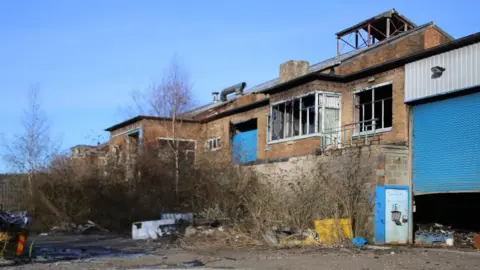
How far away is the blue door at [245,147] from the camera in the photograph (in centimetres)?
3131

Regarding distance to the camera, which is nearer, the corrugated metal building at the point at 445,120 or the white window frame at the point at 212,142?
the corrugated metal building at the point at 445,120

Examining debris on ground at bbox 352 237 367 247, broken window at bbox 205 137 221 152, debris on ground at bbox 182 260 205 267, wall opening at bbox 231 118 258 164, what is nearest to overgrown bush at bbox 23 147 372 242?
debris on ground at bbox 352 237 367 247

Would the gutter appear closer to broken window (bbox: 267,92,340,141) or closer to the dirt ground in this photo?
broken window (bbox: 267,92,340,141)

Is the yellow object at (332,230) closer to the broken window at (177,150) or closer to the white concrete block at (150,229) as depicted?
the white concrete block at (150,229)

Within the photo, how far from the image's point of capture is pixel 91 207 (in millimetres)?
30484

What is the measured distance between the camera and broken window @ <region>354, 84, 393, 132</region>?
22231 mm

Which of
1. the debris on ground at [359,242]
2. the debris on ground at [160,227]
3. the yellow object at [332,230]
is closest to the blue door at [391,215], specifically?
the debris on ground at [359,242]

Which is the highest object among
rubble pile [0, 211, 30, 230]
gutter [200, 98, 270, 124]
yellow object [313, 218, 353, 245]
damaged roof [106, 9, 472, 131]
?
damaged roof [106, 9, 472, 131]

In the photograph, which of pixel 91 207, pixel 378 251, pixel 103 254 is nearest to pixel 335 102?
pixel 378 251

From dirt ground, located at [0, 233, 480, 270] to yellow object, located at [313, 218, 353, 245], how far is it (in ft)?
5.09

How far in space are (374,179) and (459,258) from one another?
16.4 feet

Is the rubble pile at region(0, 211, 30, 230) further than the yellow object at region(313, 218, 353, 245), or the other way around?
the yellow object at region(313, 218, 353, 245)

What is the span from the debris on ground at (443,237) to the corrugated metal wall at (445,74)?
205 inches

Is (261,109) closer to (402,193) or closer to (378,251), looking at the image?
(402,193)
